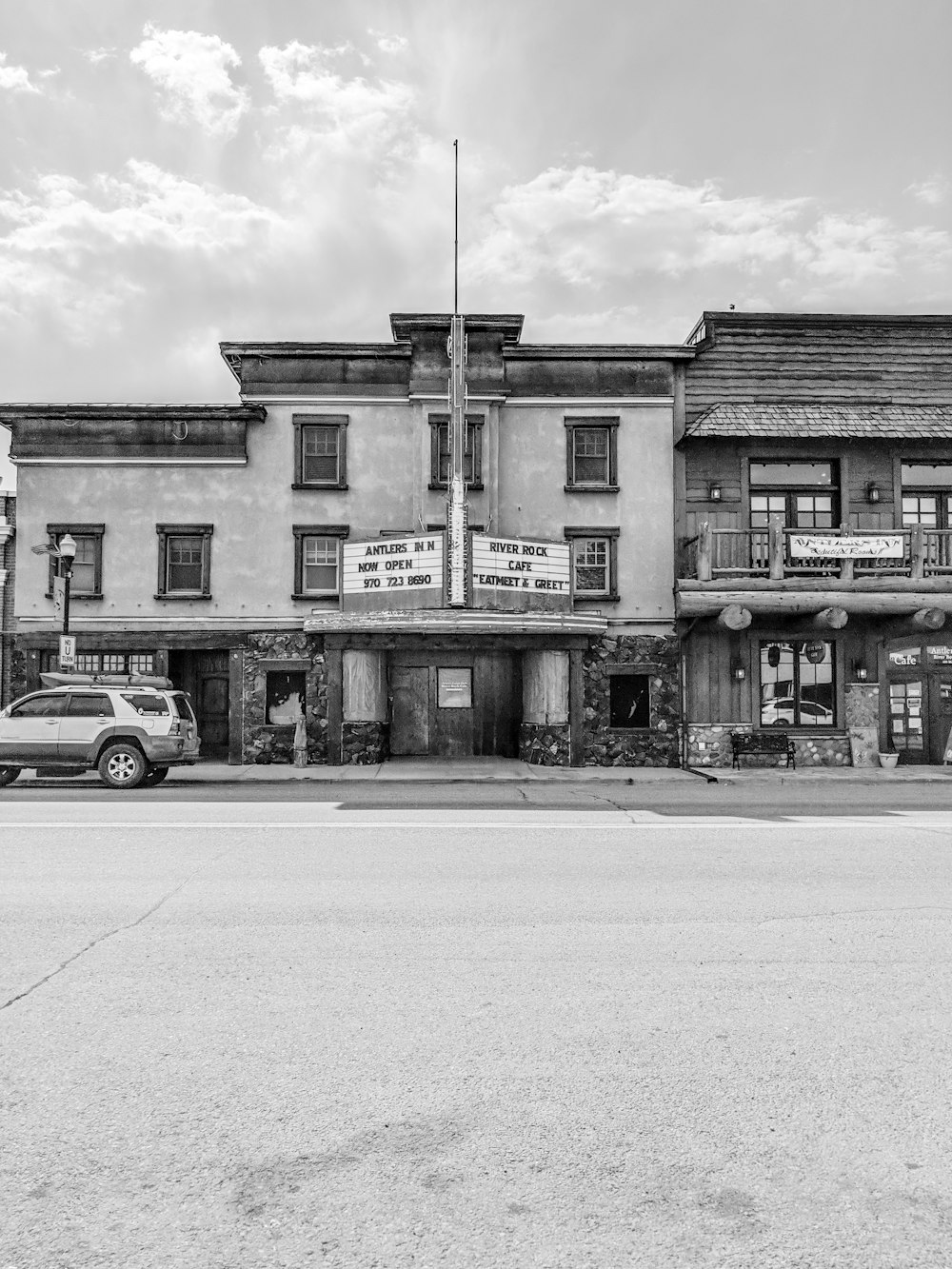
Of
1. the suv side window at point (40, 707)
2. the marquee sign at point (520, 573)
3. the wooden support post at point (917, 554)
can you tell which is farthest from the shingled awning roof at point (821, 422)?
the suv side window at point (40, 707)

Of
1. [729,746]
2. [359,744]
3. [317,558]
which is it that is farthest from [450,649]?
[729,746]

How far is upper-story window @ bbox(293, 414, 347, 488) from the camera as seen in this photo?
22.2m

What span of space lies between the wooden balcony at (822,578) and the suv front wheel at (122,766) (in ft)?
39.4

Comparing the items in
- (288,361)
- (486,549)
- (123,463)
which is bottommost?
(486,549)

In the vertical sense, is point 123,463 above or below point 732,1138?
above

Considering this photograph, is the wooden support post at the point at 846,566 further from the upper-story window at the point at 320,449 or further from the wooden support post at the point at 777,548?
the upper-story window at the point at 320,449

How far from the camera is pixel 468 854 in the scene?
29.8 feet

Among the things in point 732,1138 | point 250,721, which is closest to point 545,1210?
point 732,1138

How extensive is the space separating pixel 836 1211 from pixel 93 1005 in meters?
3.64

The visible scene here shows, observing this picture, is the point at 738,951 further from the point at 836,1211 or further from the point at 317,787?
the point at 317,787

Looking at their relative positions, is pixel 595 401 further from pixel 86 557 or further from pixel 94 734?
pixel 94 734

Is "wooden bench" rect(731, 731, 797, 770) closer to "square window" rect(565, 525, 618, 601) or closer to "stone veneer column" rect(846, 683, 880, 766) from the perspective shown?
"stone veneer column" rect(846, 683, 880, 766)

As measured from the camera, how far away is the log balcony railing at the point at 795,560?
20.7 meters

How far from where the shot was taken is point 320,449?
73.0 ft
